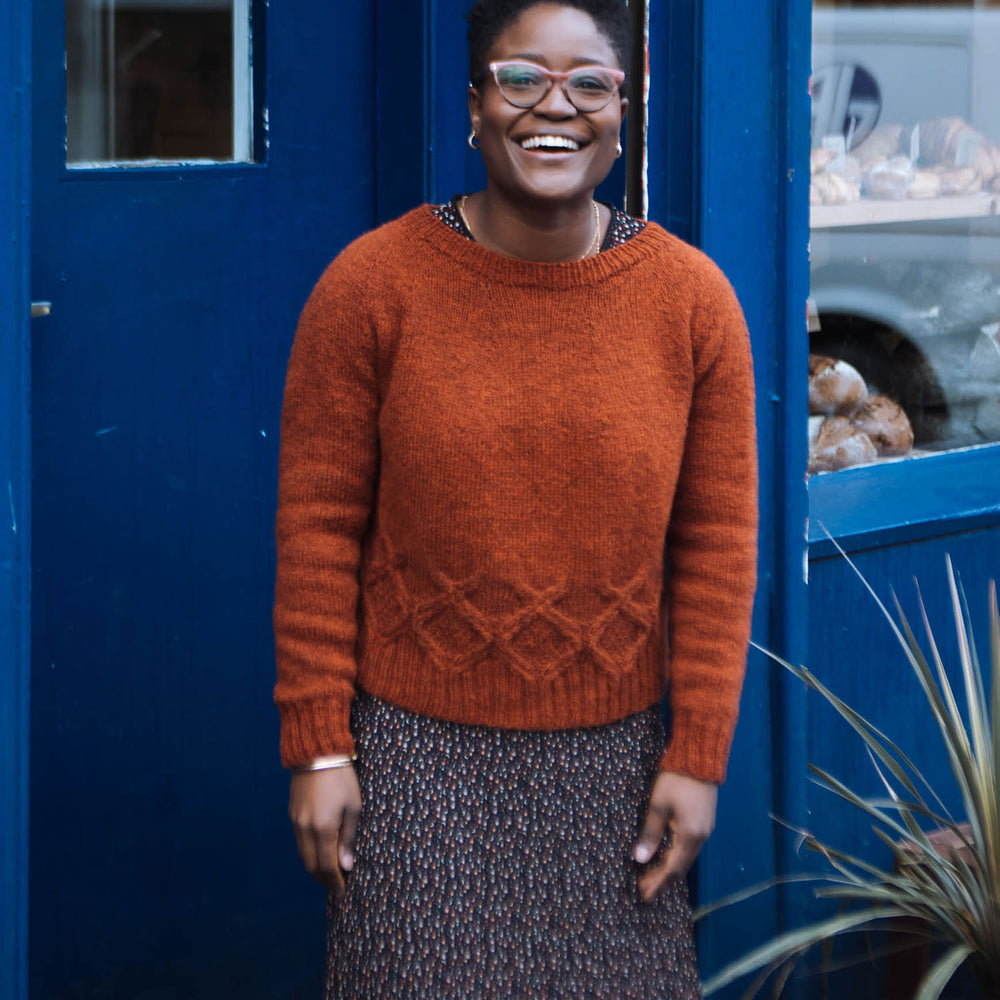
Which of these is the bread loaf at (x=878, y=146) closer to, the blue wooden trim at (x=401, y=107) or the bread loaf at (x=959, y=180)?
the bread loaf at (x=959, y=180)

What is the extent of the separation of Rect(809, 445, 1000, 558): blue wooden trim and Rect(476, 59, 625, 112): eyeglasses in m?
1.27

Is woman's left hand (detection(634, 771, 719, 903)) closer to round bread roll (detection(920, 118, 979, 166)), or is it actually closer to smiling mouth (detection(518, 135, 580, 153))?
smiling mouth (detection(518, 135, 580, 153))

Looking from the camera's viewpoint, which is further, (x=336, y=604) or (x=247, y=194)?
(x=247, y=194)

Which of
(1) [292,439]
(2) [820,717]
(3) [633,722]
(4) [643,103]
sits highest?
(4) [643,103]

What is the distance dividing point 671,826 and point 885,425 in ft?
5.42

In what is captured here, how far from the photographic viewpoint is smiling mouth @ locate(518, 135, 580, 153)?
1.74 metres

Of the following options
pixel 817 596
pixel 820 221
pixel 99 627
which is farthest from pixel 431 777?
pixel 820 221

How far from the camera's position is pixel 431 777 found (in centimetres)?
176

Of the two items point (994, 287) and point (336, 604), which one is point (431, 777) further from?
point (994, 287)

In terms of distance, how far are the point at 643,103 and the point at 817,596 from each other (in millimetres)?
978

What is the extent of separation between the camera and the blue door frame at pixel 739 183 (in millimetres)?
2535

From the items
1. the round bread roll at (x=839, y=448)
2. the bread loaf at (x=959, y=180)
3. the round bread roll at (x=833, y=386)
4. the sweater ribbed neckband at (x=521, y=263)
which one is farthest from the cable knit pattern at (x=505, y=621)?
A: the bread loaf at (x=959, y=180)

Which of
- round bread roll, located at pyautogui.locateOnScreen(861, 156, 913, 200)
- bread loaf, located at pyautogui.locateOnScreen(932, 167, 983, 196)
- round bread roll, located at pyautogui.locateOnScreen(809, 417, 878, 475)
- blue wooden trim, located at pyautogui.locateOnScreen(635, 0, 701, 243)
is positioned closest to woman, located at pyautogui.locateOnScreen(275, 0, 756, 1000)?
blue wooden trim, located at pyautogui.locateOnScreen(635, 0, 701, 243)

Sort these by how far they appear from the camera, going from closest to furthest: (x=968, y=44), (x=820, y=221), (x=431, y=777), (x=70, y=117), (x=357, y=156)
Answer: (x=431, y=777)
(x=70, y=117)
(x=357, y=156)
(x=820, y=221)
(x=968, y=44)
